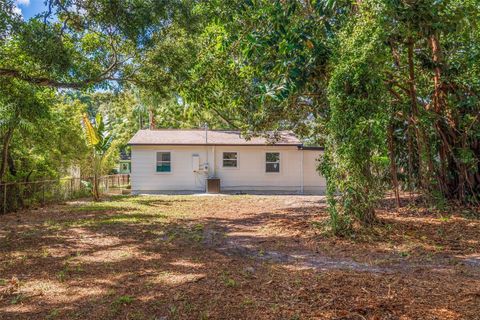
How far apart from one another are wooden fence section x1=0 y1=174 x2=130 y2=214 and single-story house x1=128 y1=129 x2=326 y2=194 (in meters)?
2.33

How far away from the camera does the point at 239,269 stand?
4.71 metres

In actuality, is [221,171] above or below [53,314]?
above

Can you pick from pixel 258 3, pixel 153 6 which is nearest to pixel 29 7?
pixel 153 6

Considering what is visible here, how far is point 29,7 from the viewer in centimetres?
671

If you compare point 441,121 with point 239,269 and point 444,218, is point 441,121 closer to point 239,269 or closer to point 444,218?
point 444,218

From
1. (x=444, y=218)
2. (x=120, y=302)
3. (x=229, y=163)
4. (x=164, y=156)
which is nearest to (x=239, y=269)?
(x=120, y=302)

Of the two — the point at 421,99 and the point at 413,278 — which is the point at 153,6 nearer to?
the point at 413,278

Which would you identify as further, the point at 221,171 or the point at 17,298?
the point at 221,171

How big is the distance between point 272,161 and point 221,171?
103 inches

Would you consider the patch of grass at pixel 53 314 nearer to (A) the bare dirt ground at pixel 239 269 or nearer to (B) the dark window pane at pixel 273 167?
(A) the bare dirt ground at pixel 239 269

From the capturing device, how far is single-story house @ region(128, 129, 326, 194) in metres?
17.5

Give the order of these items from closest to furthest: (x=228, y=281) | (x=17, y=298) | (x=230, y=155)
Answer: (x=17, y=298)
(x=228, y=281)
(x=230, y=155)

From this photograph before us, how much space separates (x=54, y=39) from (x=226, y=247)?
4836mm

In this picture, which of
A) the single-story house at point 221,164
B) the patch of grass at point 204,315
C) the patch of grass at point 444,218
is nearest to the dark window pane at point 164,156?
the single-story house at point 221,164
